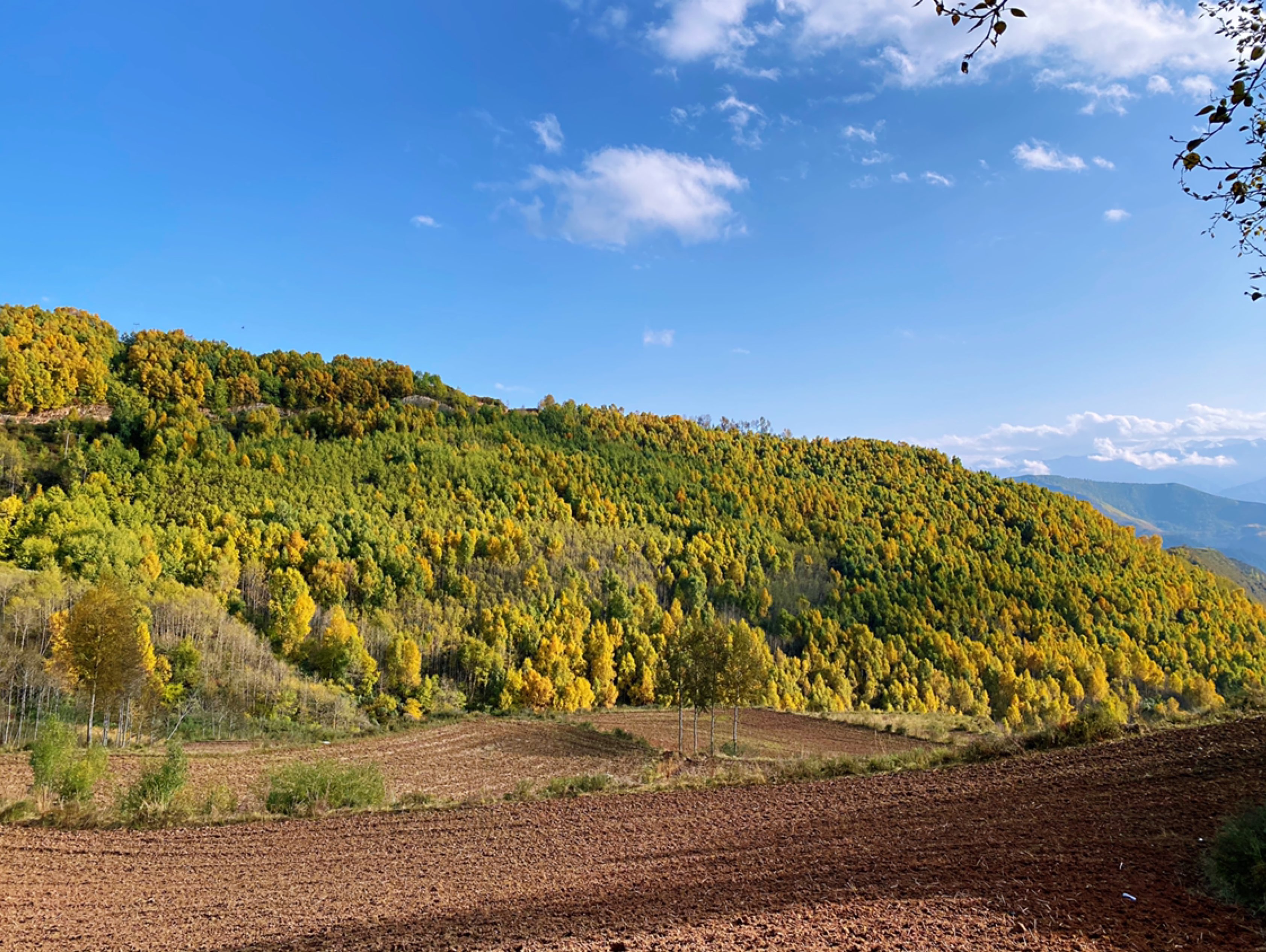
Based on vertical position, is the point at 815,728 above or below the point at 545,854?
below

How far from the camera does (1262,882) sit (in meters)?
6.33

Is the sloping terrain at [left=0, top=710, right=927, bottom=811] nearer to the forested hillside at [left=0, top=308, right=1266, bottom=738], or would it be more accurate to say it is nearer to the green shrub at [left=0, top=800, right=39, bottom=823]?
the green shrub at [left=0, top=800, right=39, bottom=823]

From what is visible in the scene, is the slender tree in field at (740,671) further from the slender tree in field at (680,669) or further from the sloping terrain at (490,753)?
the sloping terrain at (490,753)

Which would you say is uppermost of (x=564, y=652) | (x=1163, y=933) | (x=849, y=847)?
(x=1163, y=933)

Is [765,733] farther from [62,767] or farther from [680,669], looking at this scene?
[62,767]

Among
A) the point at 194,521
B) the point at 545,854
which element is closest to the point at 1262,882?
the point at 545,854

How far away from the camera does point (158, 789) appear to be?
17.4 metres

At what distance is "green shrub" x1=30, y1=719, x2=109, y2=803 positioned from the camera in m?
17.2

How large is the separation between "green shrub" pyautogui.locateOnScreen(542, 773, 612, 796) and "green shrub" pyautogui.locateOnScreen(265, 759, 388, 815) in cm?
476

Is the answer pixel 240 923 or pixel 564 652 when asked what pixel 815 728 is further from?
pixel 240 923

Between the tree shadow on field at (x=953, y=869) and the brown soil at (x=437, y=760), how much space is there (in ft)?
31.2

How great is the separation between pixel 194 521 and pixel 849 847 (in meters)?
95.4

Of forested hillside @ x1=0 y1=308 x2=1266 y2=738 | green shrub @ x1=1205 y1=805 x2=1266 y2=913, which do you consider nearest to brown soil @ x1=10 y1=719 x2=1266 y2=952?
green shrub @ x1=1205 y1=805 x2=1266 y2=913

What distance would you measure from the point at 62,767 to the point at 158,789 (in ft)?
8.96
